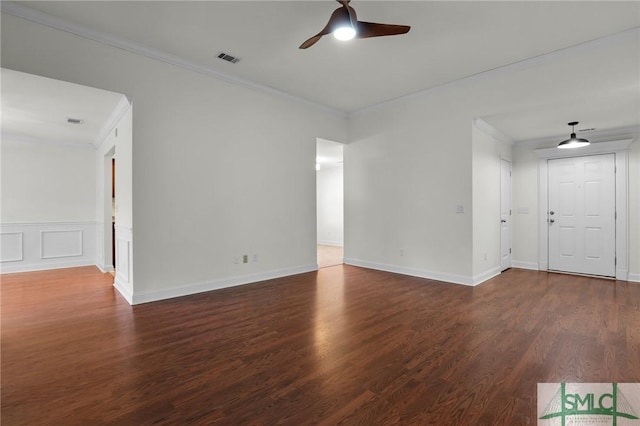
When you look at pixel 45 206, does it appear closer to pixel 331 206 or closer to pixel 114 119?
pixel 114 119

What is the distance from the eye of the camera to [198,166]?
13.4 feet

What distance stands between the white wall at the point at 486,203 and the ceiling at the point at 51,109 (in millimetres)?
5032

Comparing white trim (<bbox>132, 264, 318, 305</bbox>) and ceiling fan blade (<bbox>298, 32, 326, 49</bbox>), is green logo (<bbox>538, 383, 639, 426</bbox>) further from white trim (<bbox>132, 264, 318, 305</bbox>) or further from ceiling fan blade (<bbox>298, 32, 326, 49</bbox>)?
white trim (<bbox>132, 264, 318, 305</bbox>)

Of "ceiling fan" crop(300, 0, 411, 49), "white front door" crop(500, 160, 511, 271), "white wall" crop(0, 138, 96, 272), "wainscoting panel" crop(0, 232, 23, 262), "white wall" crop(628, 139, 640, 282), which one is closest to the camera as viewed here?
"ceiling fan" crop(300, 0, 411, 49)

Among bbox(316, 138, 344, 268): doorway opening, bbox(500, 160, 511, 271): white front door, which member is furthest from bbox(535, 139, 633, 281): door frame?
bbox(316, 138, 344, 268): doorway opening

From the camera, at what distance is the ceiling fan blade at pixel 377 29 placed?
8.36 feet

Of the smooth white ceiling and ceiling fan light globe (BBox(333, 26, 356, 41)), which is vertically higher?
ceiling fan light globe (BBox(333, 26, 356, 41))

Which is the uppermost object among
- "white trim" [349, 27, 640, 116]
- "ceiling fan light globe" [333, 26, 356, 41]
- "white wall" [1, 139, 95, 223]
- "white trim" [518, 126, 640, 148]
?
"white trim" [349, 27, 640, 116]

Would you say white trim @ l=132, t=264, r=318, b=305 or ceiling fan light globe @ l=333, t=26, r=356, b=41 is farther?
white trim @ l=132, t=264, r=318, b=305

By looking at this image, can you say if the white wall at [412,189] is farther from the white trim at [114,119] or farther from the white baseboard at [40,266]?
the white baseboard at [40,266]

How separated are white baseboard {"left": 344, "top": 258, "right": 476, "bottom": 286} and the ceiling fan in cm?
354

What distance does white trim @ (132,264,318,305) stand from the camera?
3.61 meters

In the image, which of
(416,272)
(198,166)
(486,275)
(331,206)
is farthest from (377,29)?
(331,206)

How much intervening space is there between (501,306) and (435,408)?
2370 mm
